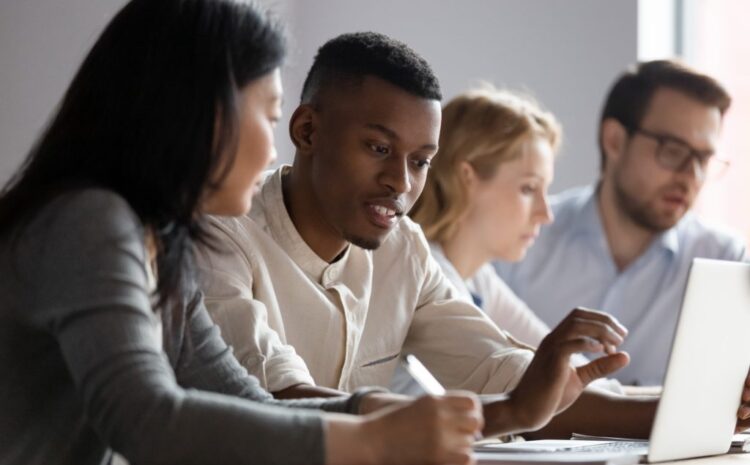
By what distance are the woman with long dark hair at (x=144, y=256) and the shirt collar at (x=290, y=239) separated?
49cm

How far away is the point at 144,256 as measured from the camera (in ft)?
3.26

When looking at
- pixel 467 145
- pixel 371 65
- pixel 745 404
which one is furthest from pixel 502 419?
pixel 467 145

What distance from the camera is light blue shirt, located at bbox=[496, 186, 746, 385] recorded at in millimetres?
3209

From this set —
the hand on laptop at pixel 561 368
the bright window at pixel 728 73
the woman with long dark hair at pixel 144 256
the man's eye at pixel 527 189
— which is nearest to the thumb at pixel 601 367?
the hand on laptop at pixel 561 368

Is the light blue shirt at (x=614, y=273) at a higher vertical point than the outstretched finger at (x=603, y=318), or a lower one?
lower

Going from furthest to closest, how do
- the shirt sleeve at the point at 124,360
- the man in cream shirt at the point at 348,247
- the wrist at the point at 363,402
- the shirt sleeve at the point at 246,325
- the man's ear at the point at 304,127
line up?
the man's ear at the point at 304,127 < the man in cream shirt at the point at 348,247 < the shirt sleeve at the point at 246,325 < the wrist at the point at 363,402 < the shirt sleeve at the point at 124,360

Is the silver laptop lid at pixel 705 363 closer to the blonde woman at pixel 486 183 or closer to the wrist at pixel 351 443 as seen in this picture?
the wrist at pixel 351 443

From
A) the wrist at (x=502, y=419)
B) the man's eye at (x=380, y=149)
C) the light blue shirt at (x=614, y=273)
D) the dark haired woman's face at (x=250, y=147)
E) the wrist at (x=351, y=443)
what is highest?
the dark haired woman's face at (x=250, y=147)

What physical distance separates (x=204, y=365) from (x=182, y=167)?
0.98ft

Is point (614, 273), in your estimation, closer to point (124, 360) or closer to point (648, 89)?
point (648, 89)

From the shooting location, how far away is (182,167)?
1064 millimetres

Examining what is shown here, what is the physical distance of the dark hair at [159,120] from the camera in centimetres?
106

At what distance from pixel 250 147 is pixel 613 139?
2.64 meters

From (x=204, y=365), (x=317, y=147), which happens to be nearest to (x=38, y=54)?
(x=317, y=147)
